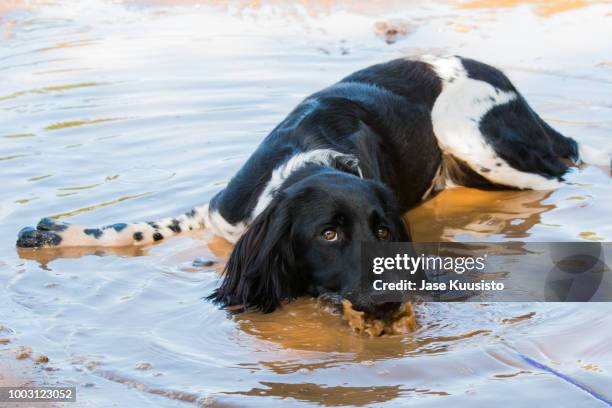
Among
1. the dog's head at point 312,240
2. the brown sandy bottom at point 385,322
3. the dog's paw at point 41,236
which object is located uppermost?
the dog's head at point 312,240

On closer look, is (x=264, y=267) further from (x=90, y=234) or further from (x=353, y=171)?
(x=90, y=234)

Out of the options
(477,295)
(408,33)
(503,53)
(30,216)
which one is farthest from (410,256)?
(408,33)

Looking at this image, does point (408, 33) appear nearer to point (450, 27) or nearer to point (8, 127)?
point (450, 27)

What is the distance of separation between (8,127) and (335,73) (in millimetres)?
2507

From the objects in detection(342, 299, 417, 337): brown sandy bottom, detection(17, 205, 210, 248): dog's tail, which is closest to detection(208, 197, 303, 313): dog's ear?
detection(342, 299, 417, 337): brown sandy bottom

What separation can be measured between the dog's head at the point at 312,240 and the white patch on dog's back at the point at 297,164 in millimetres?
324

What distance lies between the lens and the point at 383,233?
13.4ft

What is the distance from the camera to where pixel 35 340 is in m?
4.00

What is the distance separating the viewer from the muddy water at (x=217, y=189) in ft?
12.0

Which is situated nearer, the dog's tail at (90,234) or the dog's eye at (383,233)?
the dog's eye at (383,233)

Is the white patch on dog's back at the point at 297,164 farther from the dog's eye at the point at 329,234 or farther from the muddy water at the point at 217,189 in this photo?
the dog's eye at the point at 329,234

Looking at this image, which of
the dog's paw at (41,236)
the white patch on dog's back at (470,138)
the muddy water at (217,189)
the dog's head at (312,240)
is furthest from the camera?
the white patch on dog's back at (470,138)

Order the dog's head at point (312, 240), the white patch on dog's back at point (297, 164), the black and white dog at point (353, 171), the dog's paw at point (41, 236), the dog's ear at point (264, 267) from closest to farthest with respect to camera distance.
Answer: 1. the dog's head at point (312, 240)
2. the black and white dog at point (353, 171)
3. the dog's ear at point (264, 267)
4. the white patch on dog's back at point (297, 164)
5. the dog's paw at point (41, 236)

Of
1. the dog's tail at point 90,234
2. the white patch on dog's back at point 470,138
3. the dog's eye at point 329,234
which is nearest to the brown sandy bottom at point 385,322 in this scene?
the dog's eye at point 329,234
